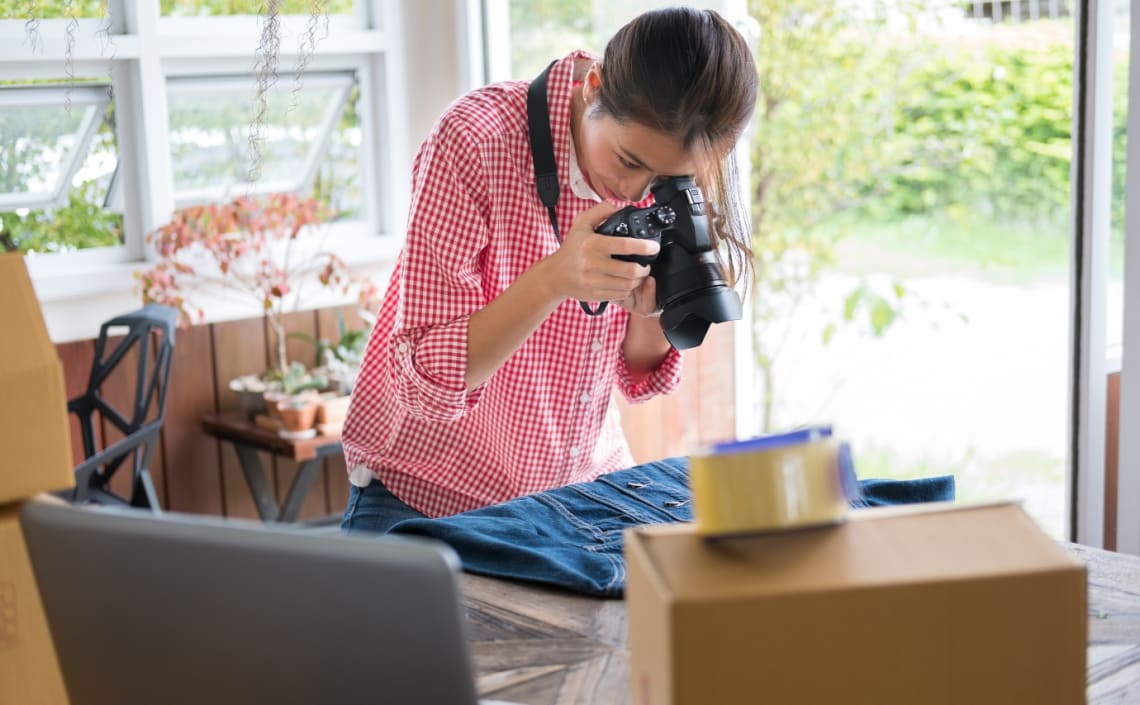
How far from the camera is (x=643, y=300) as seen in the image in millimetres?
1618

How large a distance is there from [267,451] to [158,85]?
919 millimetres

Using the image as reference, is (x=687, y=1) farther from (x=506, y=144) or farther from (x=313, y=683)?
(x=313, y=683)

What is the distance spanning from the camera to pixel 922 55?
4832mm

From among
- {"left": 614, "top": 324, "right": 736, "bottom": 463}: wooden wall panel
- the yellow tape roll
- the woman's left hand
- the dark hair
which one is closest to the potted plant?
{"left": 614, "top": 324, "right": 736, "bottom": 463}: wooden wall panel

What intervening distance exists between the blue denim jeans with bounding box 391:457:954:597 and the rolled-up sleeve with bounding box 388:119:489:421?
223 millimetres

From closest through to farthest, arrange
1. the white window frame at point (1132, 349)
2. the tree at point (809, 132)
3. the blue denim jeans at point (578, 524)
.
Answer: the blue denim jeans at point (578, 524)
the white window frame at point (1132, 349)
the tree at point (809, 132)

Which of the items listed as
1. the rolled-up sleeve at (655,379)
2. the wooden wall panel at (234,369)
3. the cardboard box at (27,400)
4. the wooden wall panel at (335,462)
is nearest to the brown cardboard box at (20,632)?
the cardboard box at (27,400)

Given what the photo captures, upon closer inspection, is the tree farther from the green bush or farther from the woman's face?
the woman's face

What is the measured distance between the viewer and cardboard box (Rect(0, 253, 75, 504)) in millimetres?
998

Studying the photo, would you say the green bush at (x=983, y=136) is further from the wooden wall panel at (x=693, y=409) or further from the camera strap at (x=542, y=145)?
the camera strap at (x=542, y=145)

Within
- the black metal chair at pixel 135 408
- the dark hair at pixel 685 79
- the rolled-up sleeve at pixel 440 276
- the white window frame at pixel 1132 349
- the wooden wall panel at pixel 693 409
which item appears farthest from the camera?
the wooden wall panel at pixel 693 409

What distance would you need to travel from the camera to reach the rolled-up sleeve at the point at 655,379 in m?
1.83

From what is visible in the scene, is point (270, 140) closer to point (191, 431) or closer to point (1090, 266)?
point (191, 431)

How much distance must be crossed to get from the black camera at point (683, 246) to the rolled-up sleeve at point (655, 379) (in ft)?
1.09
